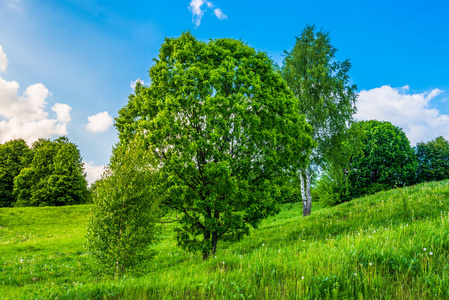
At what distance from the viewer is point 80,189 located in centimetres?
5128

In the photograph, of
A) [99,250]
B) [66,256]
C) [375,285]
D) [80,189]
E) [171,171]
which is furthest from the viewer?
[80,189]

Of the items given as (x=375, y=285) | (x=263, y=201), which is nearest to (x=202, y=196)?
(x=263, y=201)

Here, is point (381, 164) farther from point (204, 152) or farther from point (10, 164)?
point (10, 164)

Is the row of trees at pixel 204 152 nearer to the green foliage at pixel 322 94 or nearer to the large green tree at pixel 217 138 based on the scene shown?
the large green tree at pixel 217 138

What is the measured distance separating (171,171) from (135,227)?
8.73ft

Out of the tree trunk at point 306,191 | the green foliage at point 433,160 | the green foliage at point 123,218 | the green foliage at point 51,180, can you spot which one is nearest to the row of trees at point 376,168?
the green foliage at point 433,160

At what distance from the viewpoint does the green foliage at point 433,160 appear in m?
40.2

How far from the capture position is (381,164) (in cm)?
3228

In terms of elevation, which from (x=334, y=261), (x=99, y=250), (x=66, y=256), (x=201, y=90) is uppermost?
(x=201, y=90)

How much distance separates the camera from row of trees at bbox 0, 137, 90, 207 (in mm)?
47938

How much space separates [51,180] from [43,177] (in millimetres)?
5717

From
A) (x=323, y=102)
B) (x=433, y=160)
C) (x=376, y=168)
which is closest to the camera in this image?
(x=323, y=102)

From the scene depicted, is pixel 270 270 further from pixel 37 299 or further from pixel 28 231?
pixel 28 231

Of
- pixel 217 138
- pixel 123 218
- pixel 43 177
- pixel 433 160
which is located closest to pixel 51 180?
pixel 43 177
